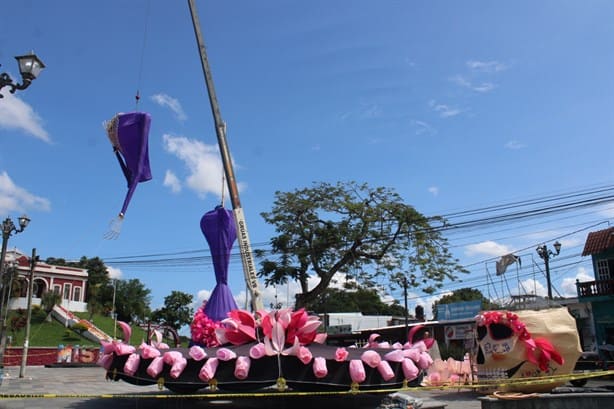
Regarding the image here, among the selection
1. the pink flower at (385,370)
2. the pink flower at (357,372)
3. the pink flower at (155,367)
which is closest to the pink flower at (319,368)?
the pink flower at (357,372)

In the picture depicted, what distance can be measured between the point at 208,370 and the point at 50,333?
45.5 m

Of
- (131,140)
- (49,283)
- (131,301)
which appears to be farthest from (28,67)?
(131,301)

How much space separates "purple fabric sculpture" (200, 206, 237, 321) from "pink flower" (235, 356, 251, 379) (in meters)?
2.91

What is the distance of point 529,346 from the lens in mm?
13461

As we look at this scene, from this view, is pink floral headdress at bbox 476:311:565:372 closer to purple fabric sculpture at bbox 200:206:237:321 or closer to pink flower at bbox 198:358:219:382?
purple fabric sculpture at bbox 200:206:237:321

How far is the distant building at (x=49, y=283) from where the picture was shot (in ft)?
182

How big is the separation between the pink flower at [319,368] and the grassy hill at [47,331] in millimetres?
37124

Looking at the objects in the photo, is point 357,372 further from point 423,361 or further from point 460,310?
point 460,310

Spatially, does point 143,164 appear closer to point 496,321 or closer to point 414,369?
point 414,369

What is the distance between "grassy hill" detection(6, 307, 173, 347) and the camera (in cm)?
4284

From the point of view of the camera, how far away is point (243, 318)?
34.2 feet

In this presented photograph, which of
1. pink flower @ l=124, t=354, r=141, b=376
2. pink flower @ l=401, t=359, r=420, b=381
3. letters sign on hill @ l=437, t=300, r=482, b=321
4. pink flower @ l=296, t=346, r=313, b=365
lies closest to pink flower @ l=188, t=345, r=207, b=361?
pink flower @ l=124, t=354, r=141, b=376

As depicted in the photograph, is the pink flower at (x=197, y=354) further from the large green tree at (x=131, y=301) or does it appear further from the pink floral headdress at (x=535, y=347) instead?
the large green tree at (x=131, y=301)

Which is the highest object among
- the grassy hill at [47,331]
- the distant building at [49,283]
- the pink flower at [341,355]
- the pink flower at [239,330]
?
the distant building at [49,283]
